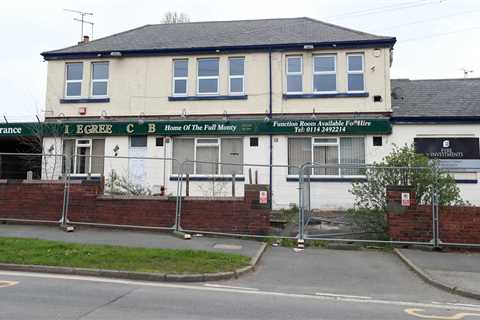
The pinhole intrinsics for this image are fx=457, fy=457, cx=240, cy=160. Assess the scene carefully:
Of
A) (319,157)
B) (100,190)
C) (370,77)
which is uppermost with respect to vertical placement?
(370,77)

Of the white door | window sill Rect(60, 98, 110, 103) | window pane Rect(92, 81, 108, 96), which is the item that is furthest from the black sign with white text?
window pane Rect(92, 81, 108, 96)

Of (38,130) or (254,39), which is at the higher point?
(254,39)

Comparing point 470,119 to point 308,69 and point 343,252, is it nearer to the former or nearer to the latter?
point 308,69

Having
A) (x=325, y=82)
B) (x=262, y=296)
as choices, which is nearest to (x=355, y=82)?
(x=325, y=82)

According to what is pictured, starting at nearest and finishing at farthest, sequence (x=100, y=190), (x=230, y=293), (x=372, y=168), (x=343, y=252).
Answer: (x=230, y=293), (x=343, y=252), (x=372, y=168), (x=100, y=190)

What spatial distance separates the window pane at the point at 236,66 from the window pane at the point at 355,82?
4622 mm

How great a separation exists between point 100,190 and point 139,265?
551cm

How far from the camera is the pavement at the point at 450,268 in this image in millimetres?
8027

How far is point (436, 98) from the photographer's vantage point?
19500 millimetres

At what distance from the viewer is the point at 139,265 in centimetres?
870

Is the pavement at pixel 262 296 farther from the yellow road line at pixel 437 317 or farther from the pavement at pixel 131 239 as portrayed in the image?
the pavement at pixel 131 239

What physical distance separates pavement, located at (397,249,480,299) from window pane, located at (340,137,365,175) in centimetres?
747

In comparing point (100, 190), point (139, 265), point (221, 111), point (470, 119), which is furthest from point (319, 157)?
point (139, 265)

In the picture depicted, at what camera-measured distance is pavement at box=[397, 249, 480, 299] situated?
8027 mm
